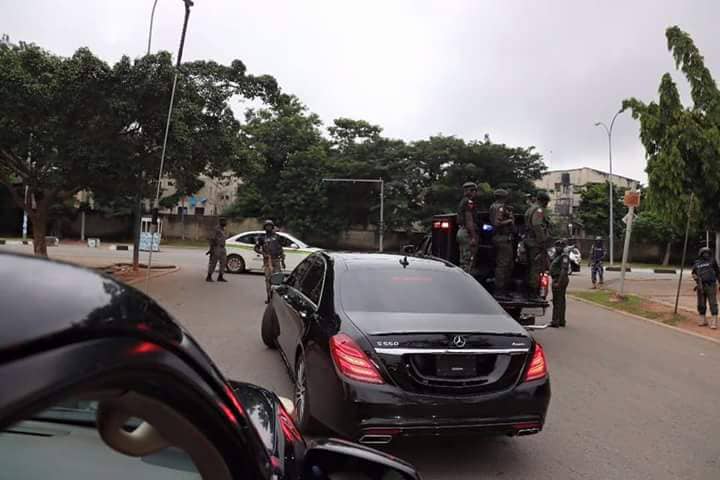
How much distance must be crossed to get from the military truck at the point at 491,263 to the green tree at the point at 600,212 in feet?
143

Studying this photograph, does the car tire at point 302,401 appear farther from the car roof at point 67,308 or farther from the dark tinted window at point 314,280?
the car roof at point 67,308

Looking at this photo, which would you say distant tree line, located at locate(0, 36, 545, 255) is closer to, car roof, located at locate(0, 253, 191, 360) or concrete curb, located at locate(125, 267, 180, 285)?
concrete curb, located at locate(125, 267, 180, 285)

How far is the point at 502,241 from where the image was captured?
923cm

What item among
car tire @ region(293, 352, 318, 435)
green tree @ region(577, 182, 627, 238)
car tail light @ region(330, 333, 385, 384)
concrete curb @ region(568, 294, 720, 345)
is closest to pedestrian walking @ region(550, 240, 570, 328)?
concrete curb @ region(568, 294, 720, 345)

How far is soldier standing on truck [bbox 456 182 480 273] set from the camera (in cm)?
945

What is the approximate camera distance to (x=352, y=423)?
12.4 feet

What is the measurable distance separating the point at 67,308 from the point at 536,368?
3.77 metres

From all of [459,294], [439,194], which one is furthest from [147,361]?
[439,194]

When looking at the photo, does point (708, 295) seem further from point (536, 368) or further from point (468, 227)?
point (536, 368)

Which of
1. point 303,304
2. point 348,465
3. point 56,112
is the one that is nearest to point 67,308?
point 348,465

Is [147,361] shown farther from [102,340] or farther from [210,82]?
[210,82]

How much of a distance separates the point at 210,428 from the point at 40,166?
15.4m

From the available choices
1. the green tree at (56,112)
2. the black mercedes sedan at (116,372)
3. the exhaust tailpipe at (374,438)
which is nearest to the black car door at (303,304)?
the exhaust tailpipe at (374,438)

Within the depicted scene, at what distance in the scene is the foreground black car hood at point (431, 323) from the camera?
405 cm
